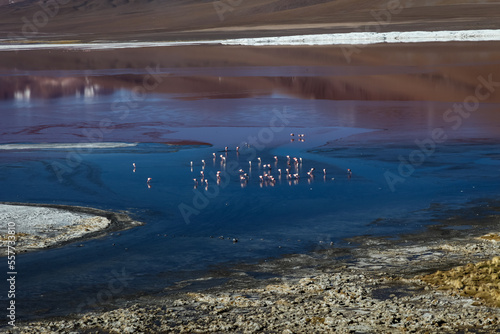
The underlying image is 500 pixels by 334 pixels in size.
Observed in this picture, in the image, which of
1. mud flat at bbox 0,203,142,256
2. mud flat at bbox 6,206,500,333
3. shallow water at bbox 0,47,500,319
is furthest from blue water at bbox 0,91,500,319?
mud flat at bbox 6,206,500,333

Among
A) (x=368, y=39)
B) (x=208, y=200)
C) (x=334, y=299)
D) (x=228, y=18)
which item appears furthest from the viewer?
(x=228, y=18)

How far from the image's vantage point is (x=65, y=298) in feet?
22.4

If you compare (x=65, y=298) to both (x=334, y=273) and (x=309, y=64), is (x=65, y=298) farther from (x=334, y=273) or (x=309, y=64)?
(x=309, y=64)

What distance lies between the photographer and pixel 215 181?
11.9 metres

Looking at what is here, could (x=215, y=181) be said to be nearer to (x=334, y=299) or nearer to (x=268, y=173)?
(x=268, y=173)

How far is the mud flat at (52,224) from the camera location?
28.1 ft

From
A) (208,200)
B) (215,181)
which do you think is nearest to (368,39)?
(215,181)

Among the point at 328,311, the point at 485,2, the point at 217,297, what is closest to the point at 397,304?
the point at 328,311

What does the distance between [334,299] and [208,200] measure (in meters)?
4.63

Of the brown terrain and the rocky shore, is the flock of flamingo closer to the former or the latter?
the rocky shore

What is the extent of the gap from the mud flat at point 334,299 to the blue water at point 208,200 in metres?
0.47

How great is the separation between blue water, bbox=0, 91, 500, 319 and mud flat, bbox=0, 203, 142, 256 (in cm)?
25

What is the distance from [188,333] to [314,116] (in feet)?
44.5

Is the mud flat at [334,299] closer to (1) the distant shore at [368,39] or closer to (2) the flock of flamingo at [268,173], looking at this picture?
(2) the flock of flamingo at [268,173]
